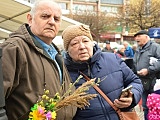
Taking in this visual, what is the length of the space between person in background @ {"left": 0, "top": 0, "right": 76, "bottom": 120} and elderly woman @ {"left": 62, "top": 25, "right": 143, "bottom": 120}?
1.26 feet

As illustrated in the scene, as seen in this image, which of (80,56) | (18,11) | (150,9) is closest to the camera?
(80,56)

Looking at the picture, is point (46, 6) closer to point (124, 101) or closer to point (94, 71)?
point (94, 71)

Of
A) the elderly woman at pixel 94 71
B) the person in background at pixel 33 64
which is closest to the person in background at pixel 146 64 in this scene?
the elderly woman at pixel 94 71

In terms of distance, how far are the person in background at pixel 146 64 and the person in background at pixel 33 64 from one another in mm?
3333

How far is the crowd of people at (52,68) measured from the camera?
1.93m

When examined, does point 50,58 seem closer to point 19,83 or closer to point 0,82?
point 19,83

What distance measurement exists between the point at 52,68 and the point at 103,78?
2.36 feet

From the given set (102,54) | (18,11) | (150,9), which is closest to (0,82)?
(102,54)

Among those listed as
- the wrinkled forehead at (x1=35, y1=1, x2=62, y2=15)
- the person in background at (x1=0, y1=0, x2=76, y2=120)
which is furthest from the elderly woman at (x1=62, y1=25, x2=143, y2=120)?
the wrinkled forehead at (x1=35, y1=1, x2=62, y2=15)

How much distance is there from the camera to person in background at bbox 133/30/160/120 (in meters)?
5.52

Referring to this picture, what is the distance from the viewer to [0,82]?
1468 millimetres

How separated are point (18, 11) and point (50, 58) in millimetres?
6286

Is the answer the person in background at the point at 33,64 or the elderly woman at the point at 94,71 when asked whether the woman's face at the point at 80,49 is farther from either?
the person in background at the point at 33,64

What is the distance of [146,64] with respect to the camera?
Result: 18.5 ft
